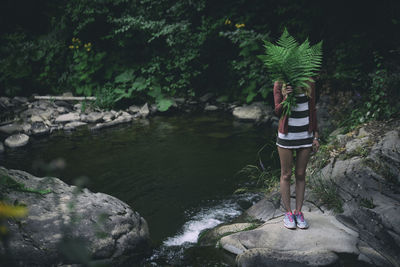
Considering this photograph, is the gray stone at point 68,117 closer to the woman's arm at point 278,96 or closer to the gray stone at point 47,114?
the gray stone at point 47,114

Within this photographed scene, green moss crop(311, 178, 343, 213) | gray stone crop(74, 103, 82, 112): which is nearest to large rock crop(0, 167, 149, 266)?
green moss crop(311, 178, 343, 213)

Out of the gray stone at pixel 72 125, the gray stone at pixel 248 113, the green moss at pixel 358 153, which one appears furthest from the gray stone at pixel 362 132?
the gray stone at pixel 72 125

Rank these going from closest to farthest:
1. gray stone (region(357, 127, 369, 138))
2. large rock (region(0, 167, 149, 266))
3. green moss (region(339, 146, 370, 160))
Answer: large rock (region(0, 167, 149, 266))
green moss (region(339, 146, 370, 160))
gray stone (region(357, 127, 369, 138))

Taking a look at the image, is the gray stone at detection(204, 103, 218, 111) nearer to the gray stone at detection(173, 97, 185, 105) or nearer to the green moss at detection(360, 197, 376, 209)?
the gray stone at detection(173, 97, 185, 105)

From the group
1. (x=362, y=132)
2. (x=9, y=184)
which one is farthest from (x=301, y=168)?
(x=9, y=184)

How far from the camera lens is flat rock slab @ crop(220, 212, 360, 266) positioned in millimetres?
3361

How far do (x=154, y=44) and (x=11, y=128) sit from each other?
619 cm

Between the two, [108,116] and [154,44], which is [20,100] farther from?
[154,44]

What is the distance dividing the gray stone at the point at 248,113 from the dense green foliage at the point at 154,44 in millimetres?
365

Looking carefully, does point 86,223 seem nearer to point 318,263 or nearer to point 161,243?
point 161,243

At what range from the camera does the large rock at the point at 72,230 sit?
10.8 ft

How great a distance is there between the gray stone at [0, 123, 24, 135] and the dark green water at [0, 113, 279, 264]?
0.81 metres

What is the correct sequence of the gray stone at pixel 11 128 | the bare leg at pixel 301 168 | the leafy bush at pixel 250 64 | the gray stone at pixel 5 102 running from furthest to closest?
the gray stone at pixel 5 102 → the leafy bush at pixel 250 64 → the gray stone at pixel 11 128 → the bare leg at pixel 301 168

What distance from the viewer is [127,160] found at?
757 centimetres
